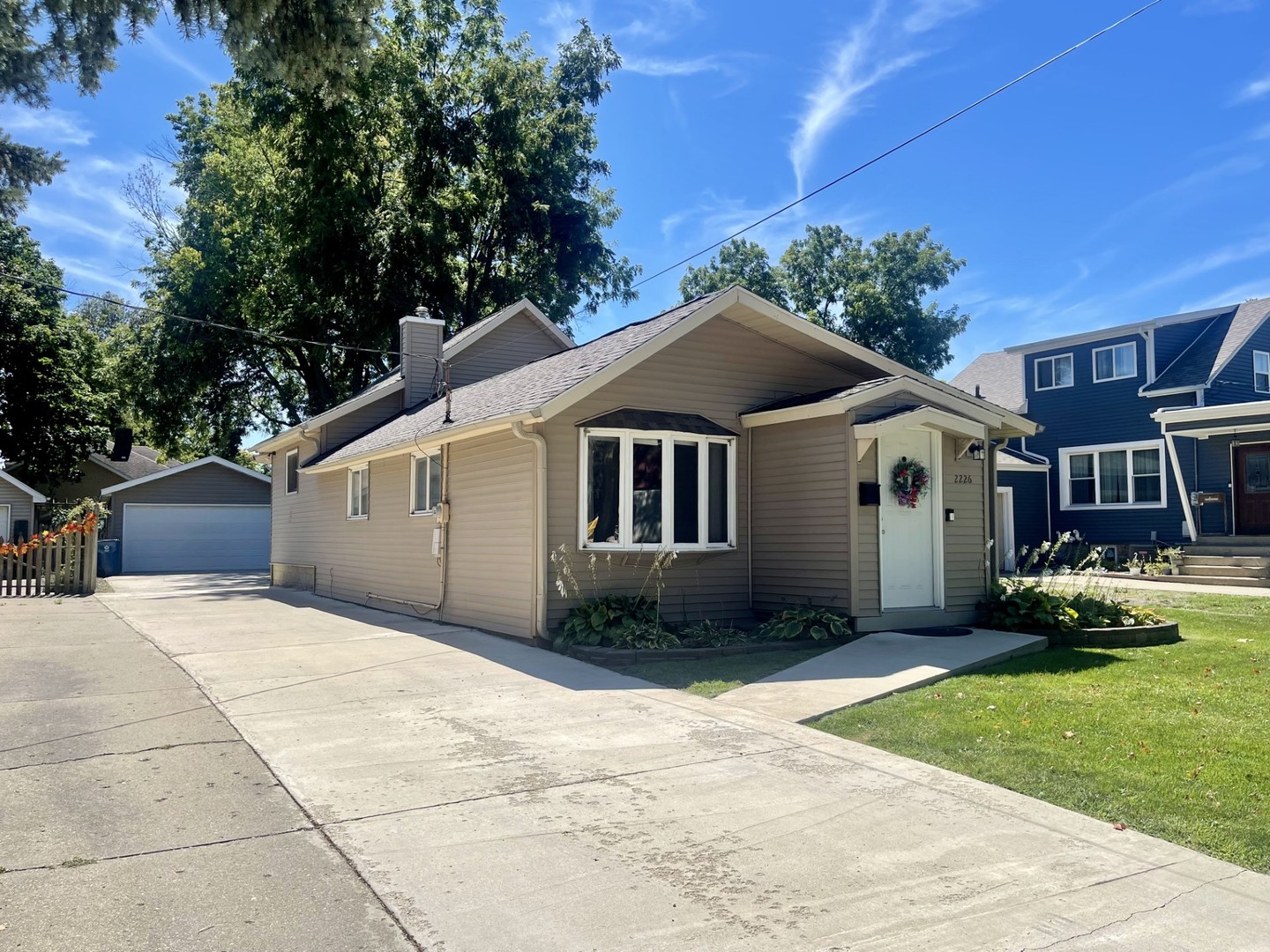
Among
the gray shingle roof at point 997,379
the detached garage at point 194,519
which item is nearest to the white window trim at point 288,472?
the detached garage at point 194,519

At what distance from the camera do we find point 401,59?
25.8 metres

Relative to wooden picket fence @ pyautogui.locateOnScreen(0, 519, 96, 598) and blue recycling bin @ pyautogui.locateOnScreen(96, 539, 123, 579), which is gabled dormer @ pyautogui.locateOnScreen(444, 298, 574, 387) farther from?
blue recycling bin @ pyautogui.locateOnScreen(96, 539, 123, 579)

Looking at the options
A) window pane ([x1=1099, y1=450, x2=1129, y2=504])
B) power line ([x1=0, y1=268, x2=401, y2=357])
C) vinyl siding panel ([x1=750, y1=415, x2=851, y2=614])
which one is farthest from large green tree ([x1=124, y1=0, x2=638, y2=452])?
vinyl siding panel ([x1=750, y1=415, x2=851, y2=614])

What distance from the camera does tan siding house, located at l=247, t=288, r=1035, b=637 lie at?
10461 millimetres

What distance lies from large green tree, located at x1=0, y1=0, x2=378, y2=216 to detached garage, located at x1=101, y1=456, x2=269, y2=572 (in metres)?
23.1

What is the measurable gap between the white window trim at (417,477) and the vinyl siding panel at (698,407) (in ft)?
9.41

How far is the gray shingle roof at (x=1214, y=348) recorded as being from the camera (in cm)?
2097

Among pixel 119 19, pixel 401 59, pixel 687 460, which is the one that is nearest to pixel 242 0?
pixel 119 19

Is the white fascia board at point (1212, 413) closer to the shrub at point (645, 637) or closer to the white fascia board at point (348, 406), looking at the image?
the shrub at point (645, 637)

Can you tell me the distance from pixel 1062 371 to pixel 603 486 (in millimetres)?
17714

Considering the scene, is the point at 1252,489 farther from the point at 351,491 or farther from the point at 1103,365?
the point at 351,491

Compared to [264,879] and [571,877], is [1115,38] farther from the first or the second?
[264,879]

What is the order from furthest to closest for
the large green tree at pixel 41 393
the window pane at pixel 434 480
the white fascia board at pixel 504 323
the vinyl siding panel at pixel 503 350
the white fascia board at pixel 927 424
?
1. the large green tree at pixel 41 393
2. the vinyl siding panel at pixel 503 350
3. the white fascia board at pixel 504 323
4. the window pane at pixel 434 480
5. the white fascia board at pixel 927 424

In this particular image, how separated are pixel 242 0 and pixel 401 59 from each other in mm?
20252
